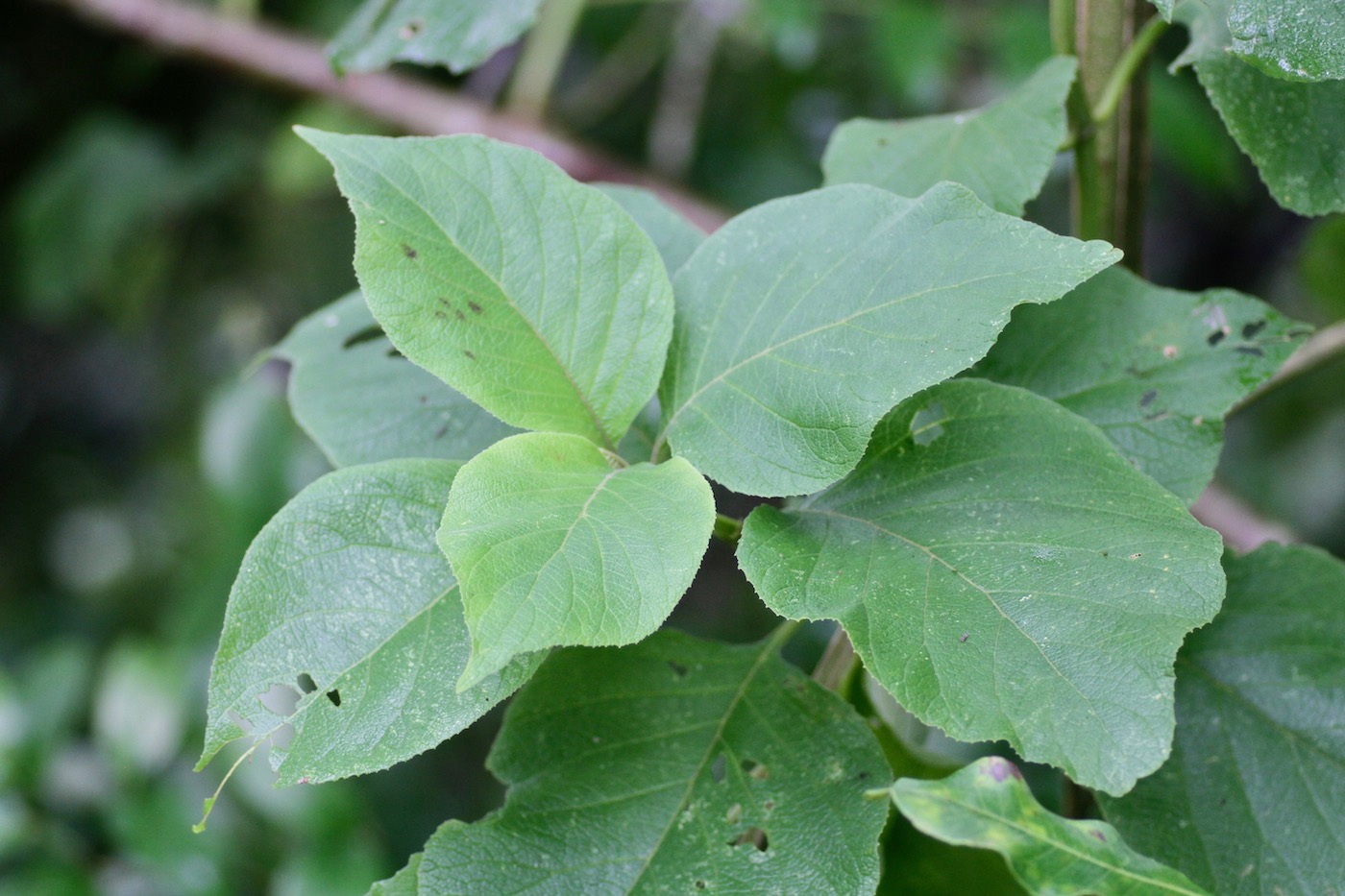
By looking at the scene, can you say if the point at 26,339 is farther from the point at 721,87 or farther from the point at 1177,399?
the point at 1177,399

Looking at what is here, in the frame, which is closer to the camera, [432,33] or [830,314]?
[830,314]

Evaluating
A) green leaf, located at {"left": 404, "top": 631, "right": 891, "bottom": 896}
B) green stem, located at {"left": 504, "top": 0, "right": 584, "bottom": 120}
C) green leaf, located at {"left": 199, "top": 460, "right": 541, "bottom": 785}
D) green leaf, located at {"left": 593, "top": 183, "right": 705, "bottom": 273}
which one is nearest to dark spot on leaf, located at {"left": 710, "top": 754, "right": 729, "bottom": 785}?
green leaf, located at {"left": 404, "top": 631, "right": 891, "bottom": 896}

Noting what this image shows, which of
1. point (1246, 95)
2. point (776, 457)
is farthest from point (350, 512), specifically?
point (1246, 95)

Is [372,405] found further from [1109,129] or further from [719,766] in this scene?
[1109,129]

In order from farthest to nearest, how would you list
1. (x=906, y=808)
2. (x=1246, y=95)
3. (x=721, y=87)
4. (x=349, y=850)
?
(x=721, y=87) → (x=349, y=850) → (x=1246, y=95) → (x=906, y=808)

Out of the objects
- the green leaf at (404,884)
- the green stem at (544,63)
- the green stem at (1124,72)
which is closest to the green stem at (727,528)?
the green leaf at (404,884)

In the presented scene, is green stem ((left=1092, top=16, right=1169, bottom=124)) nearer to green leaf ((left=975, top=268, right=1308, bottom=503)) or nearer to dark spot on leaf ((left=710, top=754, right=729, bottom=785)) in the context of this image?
green leaf ((left=975, top=268, right=1308, bottom=503))

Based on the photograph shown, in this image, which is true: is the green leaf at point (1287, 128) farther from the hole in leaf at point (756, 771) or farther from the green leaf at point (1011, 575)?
the hole in leaf at point (756, 771)

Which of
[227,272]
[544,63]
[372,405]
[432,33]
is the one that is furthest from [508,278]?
[227,272]
